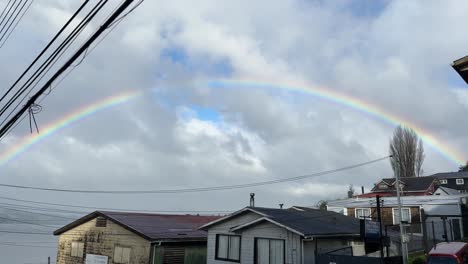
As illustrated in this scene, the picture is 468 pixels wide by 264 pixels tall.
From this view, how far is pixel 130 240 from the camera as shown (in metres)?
29.1

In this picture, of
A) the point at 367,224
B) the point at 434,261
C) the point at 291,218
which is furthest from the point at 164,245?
the point at 434,261

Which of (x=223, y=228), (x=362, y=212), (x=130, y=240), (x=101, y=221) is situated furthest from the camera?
(x=362, y=212)

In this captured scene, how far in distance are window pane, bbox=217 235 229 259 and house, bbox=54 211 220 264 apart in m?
3.87

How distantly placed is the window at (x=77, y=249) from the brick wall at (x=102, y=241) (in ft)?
0.75

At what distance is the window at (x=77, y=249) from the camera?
1299 inches

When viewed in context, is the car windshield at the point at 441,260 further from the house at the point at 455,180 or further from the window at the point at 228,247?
the house at the point at 455,180

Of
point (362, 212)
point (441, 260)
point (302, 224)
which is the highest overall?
point (362, 212)

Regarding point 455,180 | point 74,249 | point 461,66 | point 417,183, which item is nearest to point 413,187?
point 417,183

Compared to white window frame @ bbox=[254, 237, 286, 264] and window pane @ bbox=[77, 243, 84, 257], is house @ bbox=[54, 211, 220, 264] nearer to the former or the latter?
window pane @ bbox=[77, 243, 84, 257]

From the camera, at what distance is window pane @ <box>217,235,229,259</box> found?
85.4ft

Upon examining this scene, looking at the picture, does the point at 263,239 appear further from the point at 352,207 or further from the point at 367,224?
the point at 352,207

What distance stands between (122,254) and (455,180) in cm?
7417

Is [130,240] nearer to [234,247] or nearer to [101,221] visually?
[101,221]

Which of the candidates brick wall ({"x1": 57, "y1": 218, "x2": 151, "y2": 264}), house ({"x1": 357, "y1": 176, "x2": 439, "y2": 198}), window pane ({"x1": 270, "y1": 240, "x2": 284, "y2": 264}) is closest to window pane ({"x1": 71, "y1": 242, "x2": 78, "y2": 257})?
brick wall ({"x1": 57, "y1": 218, "x2": 151, "y2": 264})
